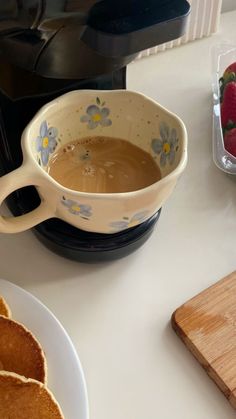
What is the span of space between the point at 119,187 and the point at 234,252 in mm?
151

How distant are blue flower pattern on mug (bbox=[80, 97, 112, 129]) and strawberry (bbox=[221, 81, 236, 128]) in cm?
19

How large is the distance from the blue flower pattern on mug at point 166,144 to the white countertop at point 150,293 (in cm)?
9

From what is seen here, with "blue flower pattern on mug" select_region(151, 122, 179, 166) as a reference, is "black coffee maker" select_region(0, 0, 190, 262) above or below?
above

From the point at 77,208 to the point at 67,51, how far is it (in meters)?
0.13

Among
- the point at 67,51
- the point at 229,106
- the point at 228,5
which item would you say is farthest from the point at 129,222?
the point at 228,5

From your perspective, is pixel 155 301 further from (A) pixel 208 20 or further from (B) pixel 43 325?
(A) pixel 208 20

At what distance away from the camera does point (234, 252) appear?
0.58m

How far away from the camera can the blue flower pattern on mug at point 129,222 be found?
0.49m

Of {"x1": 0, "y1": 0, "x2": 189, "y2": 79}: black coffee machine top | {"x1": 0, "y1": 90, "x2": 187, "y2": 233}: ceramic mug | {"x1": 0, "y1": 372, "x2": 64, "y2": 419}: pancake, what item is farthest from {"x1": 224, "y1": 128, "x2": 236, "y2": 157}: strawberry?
{"x1": 0, "y1": 372, "x2": 64, "y2": 419}: pancake

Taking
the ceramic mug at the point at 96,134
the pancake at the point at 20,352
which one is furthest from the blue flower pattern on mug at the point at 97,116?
the pancake at the point at 20,352

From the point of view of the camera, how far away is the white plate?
1.44 ft

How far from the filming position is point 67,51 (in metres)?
0.43

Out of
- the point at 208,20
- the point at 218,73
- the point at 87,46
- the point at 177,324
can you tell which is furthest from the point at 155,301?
the point at 208,20

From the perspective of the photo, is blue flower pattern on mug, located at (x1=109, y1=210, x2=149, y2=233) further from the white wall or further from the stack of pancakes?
the white wall
